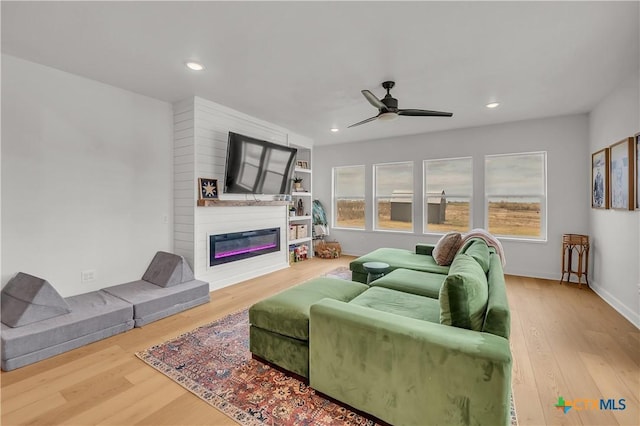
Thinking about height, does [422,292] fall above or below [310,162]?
below

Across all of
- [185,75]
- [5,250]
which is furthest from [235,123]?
[5,250]

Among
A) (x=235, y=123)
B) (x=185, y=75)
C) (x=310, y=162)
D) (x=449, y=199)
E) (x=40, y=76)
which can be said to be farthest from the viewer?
(x=310, y=162)

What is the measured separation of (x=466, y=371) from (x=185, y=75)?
352 cm

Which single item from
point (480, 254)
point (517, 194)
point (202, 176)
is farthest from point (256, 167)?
point (517, 194)

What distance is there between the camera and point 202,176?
12.7 ft

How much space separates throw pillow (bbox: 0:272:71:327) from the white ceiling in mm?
2094

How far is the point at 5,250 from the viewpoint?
2627 mm

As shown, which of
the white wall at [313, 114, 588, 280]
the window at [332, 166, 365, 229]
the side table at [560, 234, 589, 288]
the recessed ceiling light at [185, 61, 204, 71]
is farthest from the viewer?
the window at [332, 166, 365, 229]

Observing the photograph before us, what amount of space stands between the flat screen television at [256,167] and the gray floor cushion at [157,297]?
136cm

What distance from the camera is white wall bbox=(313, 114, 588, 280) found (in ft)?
14.4

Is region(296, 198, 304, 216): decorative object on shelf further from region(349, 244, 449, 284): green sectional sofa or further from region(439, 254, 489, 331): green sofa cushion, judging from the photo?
region(439, 254, 489, 331): green sofa cushion

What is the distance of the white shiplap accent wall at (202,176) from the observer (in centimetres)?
379

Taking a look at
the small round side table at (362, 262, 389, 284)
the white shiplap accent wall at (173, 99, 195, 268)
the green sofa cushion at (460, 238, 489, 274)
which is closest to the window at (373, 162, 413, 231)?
the small round side table at (362, 262, 389, 284)

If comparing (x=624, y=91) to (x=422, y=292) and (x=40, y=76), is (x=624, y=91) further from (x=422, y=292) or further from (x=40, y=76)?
(x=40, y=76)
